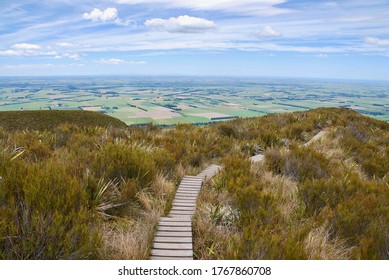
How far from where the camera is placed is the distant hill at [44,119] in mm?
19797

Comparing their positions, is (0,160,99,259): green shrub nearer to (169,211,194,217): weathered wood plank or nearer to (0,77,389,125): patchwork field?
(169,211,194,217): weathered wood plank

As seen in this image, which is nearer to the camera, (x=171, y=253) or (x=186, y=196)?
(x=171, y=253)

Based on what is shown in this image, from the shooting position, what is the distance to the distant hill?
19797 millimetres

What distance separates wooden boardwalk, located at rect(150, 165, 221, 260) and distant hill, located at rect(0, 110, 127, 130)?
15572mm

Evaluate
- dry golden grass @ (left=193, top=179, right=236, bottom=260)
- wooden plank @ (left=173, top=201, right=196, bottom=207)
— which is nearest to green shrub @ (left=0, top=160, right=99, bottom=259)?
dry golden grass @ (left=193, top=179, right=236, bottom=260)

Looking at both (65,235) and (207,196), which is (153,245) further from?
(207,196)

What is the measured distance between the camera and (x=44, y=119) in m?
21.2

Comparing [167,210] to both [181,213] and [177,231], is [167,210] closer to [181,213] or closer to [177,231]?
[181,213]

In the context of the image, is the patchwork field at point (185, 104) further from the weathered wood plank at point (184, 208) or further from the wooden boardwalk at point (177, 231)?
the weathered wood plank at point (184, 208)

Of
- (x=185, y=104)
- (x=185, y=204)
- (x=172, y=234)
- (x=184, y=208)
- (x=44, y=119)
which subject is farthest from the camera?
(x=185, y=104)

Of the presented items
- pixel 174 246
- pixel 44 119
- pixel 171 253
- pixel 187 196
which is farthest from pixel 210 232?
pixel 44 119

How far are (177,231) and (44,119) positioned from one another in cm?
2072

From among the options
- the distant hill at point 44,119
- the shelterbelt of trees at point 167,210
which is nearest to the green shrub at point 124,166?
the shelterbelt of trees at point 167,210
